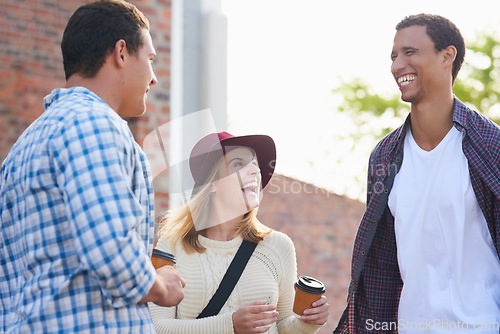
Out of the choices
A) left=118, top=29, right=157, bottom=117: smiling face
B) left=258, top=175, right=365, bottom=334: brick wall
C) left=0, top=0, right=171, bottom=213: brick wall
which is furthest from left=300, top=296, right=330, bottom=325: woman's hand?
left=258, top=175, right=365, bottom=334: brick wall

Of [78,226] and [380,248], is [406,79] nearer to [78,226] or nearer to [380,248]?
[380,248]

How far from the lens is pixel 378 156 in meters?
3.63

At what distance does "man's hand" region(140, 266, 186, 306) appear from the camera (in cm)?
213

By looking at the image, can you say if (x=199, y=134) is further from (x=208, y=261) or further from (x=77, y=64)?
(x=77, y=64)

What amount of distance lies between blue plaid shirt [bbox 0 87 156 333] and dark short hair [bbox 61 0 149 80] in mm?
194

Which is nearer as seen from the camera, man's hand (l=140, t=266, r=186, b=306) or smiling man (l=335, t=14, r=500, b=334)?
man's hand (l=140, t=266, r=186, b=306)

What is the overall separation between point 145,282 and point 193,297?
49.9 inches

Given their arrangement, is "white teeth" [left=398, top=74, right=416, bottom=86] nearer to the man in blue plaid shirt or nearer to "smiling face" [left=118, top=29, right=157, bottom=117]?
"smiling face" [left=118, top=29, right=157, bottom=117]

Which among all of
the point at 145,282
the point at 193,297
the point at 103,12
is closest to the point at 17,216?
the point at 145,282

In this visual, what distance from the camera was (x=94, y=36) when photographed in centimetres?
229

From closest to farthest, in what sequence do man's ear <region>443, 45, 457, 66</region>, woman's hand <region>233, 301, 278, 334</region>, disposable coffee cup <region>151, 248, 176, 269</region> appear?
disposable coffee cup <region>151, 248, 176, 269</region>, woman's hand <region>233, 301, 278, 334</region>, man's ear <region>443, 45, 457, 66</region>

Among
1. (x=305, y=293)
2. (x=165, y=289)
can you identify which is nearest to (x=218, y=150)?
(x=305, y=293)

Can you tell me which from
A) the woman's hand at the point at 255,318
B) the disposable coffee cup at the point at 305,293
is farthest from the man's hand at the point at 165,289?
the disposable coffee cup at the point at 305,293

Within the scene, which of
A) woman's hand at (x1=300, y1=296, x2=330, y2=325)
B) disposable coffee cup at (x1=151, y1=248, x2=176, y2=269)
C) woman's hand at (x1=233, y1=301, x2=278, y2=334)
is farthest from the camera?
woman's hand at (x1=300, y1=296, x2=330, y2=325)
